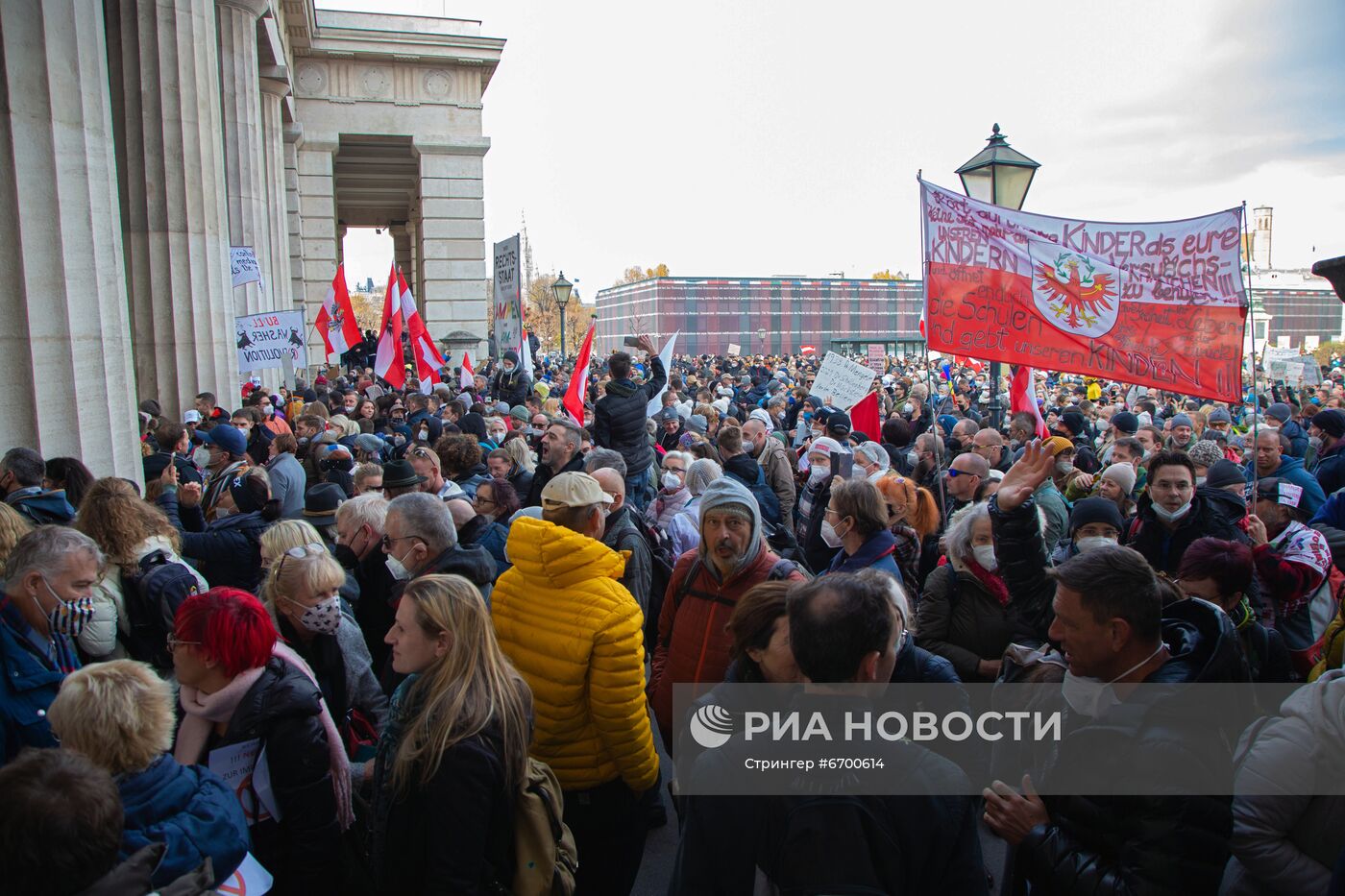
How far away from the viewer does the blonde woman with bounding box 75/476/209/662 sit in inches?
143

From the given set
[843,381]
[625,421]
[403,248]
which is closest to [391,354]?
[625,421]

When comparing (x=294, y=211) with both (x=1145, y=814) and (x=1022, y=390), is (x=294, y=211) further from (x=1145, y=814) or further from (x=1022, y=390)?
(x=1145, y=814)

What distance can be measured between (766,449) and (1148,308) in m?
3.93

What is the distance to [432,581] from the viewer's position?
2865 millimetres

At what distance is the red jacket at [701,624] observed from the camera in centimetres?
382

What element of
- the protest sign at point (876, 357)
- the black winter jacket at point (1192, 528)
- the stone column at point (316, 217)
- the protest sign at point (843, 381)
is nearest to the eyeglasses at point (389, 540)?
the black winter jacket at point (1192, 528)

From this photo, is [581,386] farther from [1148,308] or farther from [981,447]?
[1148,308]

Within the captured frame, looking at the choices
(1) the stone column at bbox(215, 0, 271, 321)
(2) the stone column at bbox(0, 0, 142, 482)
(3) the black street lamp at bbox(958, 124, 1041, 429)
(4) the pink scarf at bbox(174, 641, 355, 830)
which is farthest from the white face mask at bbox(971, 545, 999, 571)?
(1) the stone column at bbox(215, 0, 271, 321)

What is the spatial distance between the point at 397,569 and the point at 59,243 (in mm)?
4527

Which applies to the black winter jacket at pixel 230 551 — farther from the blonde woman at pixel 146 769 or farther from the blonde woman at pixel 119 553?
the blonde woman at pixel 146 769

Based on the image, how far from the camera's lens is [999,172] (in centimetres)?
870

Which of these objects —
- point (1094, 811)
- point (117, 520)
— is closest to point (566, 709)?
point (1094, 811)

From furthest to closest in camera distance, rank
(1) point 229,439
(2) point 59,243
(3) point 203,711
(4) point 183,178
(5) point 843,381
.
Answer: (4) point 183,178, (5) point 843,381, (1) point 229,439, (2) point 59,243, (3) point 203,711

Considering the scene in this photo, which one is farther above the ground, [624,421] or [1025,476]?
[1025,476]
